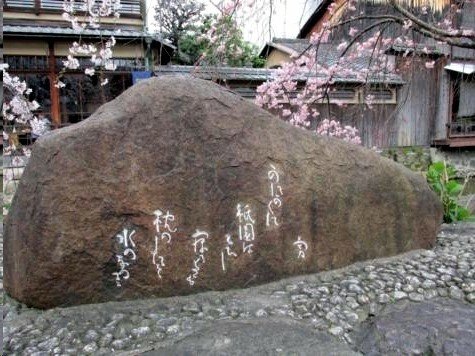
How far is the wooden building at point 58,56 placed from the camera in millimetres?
10586

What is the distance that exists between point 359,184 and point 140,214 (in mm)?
1874

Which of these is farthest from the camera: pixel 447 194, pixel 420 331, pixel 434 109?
pixel 434 109

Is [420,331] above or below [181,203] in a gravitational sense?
below

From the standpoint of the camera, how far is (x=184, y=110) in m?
3.38

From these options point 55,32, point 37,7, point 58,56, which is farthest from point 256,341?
point 37,7

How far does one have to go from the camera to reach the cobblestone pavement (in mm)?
2688

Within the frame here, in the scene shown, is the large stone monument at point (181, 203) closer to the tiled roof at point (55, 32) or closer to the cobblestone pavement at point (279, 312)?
the cobblestone pavement at point (279, 312)

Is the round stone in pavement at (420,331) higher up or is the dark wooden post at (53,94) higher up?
the dark wooden post at (53,94)

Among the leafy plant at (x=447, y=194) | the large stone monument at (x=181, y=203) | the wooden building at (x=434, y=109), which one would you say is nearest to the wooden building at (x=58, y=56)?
the wooden building at (x=434, y=109)

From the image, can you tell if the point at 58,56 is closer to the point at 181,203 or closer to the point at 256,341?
the point at 181,203

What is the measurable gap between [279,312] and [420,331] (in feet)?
2.93

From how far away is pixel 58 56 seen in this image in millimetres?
11109

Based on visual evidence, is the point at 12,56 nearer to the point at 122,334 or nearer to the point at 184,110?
the point at 184,110

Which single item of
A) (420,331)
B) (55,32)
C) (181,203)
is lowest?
(420,331)
